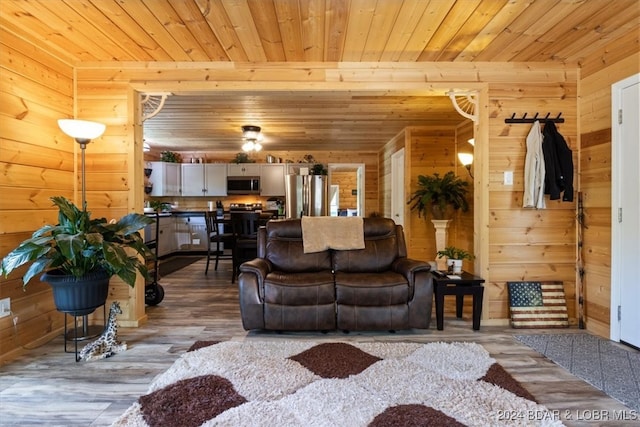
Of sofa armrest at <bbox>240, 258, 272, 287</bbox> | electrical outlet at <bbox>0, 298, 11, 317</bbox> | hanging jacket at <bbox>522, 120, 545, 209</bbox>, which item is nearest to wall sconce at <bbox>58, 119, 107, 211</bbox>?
electrical outlet at <bbox>0, 298, 11, 317</bbox>

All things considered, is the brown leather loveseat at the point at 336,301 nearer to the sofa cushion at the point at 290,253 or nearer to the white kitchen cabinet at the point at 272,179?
the sofa cushion at the point at 290,253

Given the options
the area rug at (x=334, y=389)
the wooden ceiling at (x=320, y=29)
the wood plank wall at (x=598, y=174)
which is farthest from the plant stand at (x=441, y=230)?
the area rug at (x=334, y=389)

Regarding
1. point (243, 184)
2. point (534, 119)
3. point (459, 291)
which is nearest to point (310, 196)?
point (243, 184)

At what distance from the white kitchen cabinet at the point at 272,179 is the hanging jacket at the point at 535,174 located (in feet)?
17.2

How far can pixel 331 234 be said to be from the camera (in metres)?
3.26

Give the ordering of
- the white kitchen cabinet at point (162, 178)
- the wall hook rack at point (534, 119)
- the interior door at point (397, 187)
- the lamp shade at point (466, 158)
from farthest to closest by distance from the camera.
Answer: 1. the white kitchen cabinet at point (162, 178)
2. the interior door at point (397, 187)
3. the lamp shade at point (466, 158)
4. the wall hook rack at point (534, 119)

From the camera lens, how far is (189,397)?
1.78 metres

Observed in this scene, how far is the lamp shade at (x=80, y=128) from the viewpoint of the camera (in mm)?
2479

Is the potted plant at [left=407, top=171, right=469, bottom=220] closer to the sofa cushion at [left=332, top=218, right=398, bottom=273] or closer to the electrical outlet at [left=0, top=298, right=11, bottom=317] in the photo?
the sofa cushion at [left=332, top=218, right=398, bottom=273]

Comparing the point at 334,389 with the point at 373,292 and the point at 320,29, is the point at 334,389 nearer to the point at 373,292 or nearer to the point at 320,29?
the point at 373,292

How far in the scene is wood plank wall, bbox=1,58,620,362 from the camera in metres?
Answer: 3.02

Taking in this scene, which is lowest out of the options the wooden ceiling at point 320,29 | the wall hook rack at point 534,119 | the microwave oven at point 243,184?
the microwave oven at point 243,184

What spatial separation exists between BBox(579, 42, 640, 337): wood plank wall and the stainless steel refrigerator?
14.7 feet

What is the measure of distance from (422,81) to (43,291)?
3845mm
